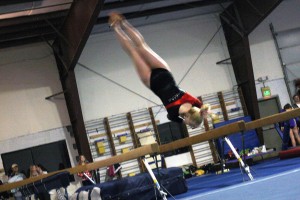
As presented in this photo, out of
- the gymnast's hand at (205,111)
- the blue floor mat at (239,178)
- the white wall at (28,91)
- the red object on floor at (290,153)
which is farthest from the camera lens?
the white wall at (28,91)

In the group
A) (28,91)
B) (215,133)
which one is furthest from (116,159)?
(28,91)

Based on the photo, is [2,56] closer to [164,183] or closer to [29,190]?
[29,190]

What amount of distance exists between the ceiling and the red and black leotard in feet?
23.2

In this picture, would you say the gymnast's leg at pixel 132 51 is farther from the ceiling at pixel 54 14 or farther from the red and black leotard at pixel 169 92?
the ceiling at pixel 54 14

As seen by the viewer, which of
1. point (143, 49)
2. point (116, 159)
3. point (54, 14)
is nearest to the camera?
point (143, 49)

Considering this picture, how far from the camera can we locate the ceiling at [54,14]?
1300 cm

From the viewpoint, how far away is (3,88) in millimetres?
14477

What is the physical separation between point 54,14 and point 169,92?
834cm

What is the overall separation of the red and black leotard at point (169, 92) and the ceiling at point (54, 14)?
7.08m

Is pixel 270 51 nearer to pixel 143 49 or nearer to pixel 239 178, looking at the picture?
pixel 239 178

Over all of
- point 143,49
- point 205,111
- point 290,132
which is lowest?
point 290,132

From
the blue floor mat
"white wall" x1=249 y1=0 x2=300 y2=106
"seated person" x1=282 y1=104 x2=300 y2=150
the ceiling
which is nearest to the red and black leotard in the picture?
the blue floor mat

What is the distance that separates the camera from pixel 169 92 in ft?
20.1

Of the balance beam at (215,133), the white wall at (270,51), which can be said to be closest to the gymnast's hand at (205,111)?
the balance beam at (215,133)
